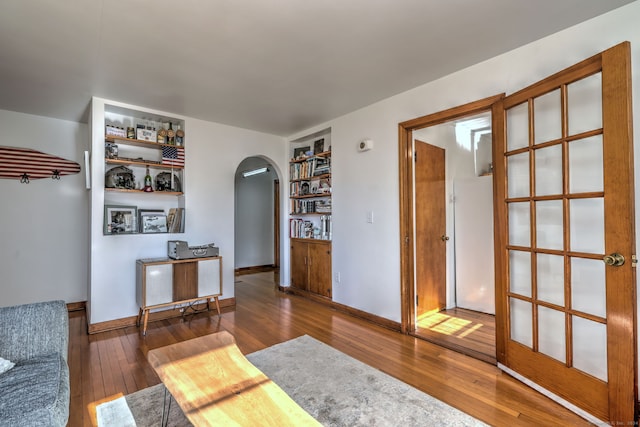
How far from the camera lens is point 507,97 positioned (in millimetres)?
2221

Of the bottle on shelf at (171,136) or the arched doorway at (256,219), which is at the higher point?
the bottle on shelf at (171,136)

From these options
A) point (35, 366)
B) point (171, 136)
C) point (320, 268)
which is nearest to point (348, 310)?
point (320, 268)

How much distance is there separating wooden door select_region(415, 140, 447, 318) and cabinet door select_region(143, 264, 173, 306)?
2768 mm

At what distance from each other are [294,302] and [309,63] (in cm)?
299

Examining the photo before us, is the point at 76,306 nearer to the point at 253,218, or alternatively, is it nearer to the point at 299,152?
the point at 253,218

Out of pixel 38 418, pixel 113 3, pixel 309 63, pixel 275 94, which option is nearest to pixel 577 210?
pixel 309 63

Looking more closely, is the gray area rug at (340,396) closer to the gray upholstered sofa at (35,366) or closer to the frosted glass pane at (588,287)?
the gray upholstered sofa at (35,366)

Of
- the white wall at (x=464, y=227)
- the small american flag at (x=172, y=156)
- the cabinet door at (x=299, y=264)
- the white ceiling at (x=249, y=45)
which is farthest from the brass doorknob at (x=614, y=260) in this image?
the small american flag at (x=172, y=156)

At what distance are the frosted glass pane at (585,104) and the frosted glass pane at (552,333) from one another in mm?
1168

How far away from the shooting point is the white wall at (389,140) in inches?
75.1

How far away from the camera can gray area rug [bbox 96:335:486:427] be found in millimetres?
1702

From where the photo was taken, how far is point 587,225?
5.82 feet

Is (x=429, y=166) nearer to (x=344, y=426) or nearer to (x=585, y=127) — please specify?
(x=585, y=127)

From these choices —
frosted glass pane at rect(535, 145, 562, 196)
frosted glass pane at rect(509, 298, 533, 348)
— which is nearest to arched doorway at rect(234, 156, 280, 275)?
frosted glass pane at rect(509, 298, 533, 348)
